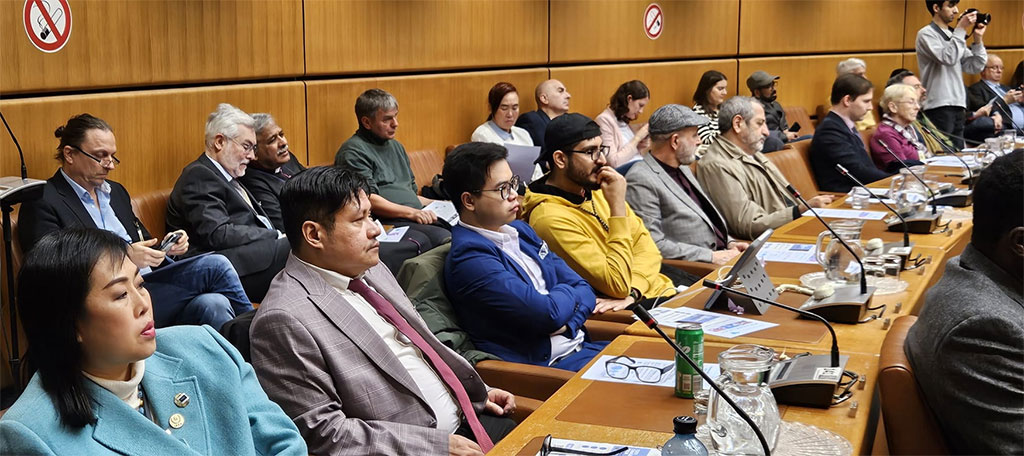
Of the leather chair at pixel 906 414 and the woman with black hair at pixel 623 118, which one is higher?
the woman with black hair at pixel 623 118

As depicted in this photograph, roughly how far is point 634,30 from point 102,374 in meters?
7.26

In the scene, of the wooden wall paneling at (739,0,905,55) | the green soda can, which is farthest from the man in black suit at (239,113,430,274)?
the wooden wall paneling at (739,0,905,55)

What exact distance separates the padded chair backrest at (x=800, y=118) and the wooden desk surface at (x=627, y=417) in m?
7.94

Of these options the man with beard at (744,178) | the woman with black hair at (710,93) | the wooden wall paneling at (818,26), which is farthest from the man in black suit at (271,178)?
the wooden wall paneling at (818,26)

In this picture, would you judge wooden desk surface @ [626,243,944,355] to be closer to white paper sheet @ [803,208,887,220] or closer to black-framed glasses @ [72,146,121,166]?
white paper sheet @ [803,208,887,220]

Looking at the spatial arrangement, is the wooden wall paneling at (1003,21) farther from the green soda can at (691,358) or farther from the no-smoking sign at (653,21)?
the green soda can at (691,358)

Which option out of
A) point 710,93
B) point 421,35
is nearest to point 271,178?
point 421,35

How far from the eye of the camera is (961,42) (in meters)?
8.80

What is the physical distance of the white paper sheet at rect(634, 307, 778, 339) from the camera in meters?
2.69

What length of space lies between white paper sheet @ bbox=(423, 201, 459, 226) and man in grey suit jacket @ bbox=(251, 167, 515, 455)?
298cm

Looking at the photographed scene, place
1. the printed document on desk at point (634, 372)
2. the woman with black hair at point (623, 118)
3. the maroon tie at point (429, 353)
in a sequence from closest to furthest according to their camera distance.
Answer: the printed document on desk at point (634, 372)
the maroon tie at point (429, 353)
the woman with black hair at point (623, 118)

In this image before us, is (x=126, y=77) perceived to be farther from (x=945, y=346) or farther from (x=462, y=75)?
(x=945, y=346)

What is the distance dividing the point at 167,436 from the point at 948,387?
139cm

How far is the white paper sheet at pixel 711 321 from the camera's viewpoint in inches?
106
